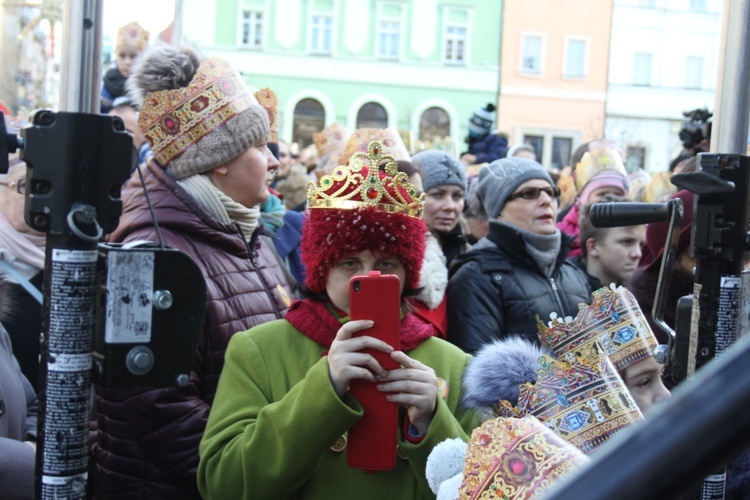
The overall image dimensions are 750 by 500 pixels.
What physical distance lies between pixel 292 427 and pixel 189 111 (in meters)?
1.52

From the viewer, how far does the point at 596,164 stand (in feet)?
21.8

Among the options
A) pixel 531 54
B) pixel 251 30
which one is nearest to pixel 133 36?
pixel 251 30

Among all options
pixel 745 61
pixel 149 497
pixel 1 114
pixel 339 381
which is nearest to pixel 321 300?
pixel 339 381

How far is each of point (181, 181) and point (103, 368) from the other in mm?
1539

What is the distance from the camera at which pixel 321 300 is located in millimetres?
2529

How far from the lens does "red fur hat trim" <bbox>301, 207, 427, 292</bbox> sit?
243 cm

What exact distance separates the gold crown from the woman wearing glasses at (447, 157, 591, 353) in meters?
1.24

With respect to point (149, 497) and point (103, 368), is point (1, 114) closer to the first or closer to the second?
point (103, 368)

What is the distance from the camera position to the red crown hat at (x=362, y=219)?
8.00 ft

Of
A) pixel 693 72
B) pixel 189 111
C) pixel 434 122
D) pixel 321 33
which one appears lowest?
pixel 189 111

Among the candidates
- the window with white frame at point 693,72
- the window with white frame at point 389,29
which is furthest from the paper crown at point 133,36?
the window with white frame at point 693,72

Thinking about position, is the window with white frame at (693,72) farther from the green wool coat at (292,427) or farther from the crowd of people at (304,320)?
the green wool coat at (292,427)

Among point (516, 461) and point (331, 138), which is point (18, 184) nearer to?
point (516, 461)

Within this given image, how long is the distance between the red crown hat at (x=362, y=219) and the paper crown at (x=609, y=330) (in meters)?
0.47
